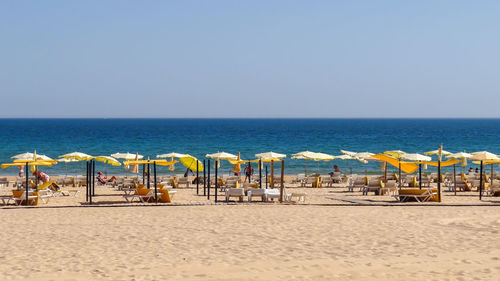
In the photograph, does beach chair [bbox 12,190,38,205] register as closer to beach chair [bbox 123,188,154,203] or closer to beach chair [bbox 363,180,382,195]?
beach chair [bbox 123,188,154,203]

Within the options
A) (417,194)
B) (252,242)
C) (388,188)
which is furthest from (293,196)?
(252,242)

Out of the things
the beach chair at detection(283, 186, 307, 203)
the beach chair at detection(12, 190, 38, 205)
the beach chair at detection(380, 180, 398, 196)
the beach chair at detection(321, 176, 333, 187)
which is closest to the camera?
the beach chair at detection(12, 190, 38, 205)

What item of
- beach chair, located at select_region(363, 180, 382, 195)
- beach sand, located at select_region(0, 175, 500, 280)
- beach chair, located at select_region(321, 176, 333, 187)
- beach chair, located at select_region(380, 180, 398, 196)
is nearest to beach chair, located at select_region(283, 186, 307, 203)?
beach sand, located at select_region(0, 175, 500, 280)

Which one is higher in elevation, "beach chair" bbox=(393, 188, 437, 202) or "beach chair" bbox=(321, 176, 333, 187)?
"beach chair" bbox=(393, 188, 437, 202)

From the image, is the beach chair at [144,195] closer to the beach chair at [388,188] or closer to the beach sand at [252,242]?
the beach sand at [252,242]

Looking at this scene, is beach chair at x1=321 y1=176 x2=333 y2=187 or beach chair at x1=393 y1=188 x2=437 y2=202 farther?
beach chair at x1=321 y1=176 x2=333 y2=187

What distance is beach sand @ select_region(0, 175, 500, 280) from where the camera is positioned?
29.7ft

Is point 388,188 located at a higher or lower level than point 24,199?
higher

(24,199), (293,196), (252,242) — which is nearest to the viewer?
(252,242)

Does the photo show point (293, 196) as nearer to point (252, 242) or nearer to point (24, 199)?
point (252, 242)

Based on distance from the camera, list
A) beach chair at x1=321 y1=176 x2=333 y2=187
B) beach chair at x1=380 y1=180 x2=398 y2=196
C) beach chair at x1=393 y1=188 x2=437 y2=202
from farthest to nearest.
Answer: beach chair at x1=321 y1=176 x2=333 y2=187 < beach chair at x1=380 y1=180 x2=398 y2=196 < beach chair at x1=393 y1=188 x2=437 y2=202

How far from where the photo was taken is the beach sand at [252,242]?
29.7ft

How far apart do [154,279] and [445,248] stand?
5.07 metres

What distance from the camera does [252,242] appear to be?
11.4 metres
